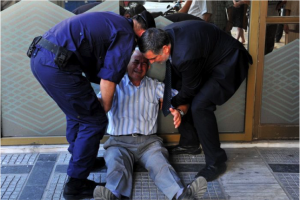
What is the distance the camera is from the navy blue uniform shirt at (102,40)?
2.90m

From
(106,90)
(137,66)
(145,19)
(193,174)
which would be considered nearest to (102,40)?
(106,90)

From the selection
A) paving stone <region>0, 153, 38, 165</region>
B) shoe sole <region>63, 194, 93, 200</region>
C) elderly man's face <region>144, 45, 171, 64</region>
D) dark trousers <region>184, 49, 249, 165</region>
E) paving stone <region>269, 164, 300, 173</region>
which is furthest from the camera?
paving stone <region>0, 153, 38, 165</region>

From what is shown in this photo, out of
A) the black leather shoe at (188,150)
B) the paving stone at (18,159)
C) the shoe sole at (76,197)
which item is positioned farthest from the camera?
the black leather shoe at (188,150)

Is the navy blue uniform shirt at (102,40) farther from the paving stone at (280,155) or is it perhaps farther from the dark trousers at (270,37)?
the paving stone at (280,155)

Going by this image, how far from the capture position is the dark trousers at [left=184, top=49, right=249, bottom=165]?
135 inches

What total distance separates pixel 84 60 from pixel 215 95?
121 centimetres

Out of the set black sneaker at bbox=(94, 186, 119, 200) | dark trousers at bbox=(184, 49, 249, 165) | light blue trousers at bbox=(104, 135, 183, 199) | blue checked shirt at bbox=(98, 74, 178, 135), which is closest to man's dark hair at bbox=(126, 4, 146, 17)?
blue checked shirt at bbox=(98, 74, 178, 135)

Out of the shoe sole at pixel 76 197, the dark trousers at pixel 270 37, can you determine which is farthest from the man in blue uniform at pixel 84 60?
the dark trousers at pixel 270 37

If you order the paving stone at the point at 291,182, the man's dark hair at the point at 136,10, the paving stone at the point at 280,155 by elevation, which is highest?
the man's dark hair at the point at 136,10

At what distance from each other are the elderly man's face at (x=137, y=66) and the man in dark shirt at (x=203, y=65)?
313 millimetres

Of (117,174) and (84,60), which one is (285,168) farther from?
(84,60)

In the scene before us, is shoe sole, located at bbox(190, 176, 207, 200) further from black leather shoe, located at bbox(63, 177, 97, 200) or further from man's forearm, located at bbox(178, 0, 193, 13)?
man's forearm, located at bbox(178, 0, 193, 13)

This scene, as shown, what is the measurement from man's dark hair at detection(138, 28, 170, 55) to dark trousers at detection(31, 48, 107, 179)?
53 centimetres

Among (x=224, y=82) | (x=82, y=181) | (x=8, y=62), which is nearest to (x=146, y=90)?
(x=224, y=82)
